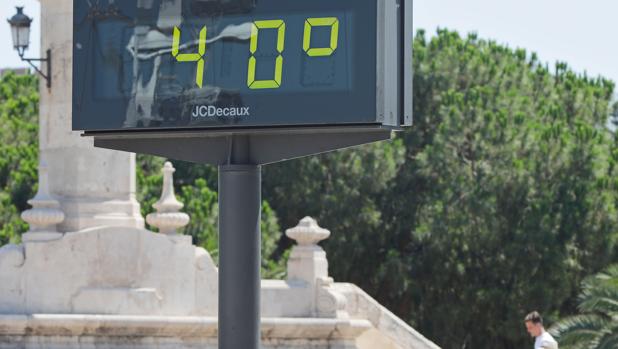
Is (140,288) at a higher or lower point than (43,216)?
lower

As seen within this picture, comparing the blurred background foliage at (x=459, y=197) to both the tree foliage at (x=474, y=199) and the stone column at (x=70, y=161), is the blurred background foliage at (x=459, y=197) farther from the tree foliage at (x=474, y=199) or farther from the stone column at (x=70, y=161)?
the stone column at (x=70, y=161)

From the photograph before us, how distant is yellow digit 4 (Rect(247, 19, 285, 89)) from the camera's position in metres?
9.40

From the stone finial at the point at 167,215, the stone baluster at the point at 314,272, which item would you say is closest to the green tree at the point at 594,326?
the stone baluster at the point at 314,272

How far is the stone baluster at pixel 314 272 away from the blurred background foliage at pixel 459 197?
30.9ft

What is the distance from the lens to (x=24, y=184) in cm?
3119

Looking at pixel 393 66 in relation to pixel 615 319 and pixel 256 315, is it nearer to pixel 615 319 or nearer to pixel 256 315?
pixel 256 315

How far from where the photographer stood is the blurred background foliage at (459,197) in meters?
30.5

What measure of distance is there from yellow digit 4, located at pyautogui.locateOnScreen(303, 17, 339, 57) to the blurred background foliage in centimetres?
1968

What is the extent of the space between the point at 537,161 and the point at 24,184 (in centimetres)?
958

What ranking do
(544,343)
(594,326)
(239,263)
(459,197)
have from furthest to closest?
(459,197) < (594,326) < (544,343) < (239,263)

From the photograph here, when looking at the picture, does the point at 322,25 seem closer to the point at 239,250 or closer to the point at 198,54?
the point at 198,54

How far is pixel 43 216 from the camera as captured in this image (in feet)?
60.4

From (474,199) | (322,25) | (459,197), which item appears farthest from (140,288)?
(459,197)

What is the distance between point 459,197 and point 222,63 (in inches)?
913
